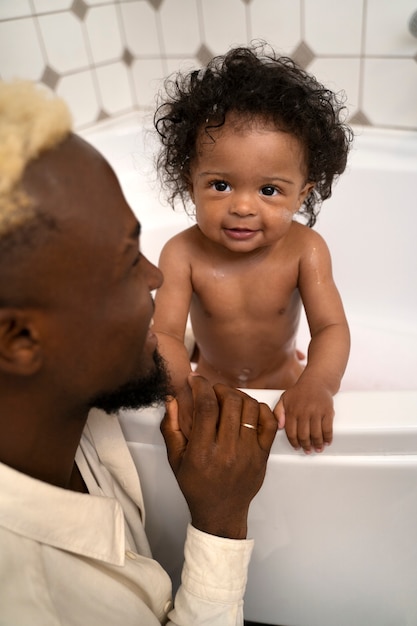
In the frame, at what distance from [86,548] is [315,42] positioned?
116 cm

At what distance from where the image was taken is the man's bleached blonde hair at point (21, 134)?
0.34 m

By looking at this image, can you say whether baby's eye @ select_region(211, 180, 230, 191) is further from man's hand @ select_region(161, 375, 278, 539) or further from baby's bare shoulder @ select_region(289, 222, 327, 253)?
man's hand @ select_region(161, 375, 278, 539)

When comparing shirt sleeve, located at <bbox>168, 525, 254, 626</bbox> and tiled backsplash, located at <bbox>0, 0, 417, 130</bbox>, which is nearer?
shirt sleeve, located at <bbox>168, 525, 254, 626</bbox>

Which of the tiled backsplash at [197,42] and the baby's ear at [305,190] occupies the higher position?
the tiled backsplash at [197,42]

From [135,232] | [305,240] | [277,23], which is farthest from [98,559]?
[277,23]

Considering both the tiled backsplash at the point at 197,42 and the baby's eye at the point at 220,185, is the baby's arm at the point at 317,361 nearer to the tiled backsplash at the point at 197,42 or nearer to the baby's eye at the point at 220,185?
the baby's eye at the point at 220,185

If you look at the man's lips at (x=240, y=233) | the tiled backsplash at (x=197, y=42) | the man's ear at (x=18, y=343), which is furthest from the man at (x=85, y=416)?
the tiled backsplash at (x=197, y=42)

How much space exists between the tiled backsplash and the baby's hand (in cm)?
88

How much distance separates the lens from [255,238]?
0.73 m

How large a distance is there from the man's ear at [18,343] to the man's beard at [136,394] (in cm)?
9

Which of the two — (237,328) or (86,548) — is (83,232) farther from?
(237,328)

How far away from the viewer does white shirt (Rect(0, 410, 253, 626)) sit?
16.5 inches

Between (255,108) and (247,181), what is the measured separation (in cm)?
10

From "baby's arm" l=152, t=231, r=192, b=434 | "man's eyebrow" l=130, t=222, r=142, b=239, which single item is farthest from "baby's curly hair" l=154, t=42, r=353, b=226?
→ "man's eyebrow" l=130, t=222, r=142, b=239
